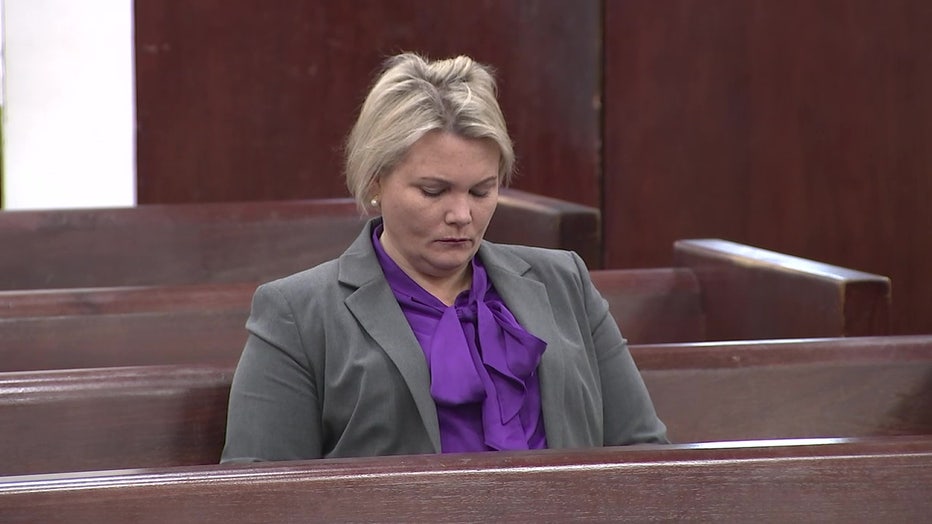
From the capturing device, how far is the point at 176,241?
3.24m

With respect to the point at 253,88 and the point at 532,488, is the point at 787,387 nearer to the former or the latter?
the point at 532,488

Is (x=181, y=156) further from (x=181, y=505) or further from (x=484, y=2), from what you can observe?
(x=181, y=505)

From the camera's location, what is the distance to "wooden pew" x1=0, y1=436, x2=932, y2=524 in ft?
3.59

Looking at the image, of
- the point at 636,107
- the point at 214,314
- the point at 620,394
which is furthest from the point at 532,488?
the point at 636,107

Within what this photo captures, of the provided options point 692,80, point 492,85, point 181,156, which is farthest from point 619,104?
point 492,85

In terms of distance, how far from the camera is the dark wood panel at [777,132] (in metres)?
3.35

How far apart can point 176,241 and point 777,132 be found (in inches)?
63.7

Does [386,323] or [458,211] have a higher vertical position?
[458,211]

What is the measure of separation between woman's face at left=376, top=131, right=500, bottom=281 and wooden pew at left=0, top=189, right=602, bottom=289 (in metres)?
1.39

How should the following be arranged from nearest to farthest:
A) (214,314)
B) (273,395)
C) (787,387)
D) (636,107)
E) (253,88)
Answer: (273,395)
(787,387)
(214,314)
(636,107)
(253,88)

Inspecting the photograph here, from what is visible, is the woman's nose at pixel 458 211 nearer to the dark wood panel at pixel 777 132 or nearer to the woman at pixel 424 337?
the woman at pixel 424 337

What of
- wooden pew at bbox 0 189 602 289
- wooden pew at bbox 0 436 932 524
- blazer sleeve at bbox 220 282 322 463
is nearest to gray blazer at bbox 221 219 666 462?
blazer sleeve at bbox 220 282 322 463

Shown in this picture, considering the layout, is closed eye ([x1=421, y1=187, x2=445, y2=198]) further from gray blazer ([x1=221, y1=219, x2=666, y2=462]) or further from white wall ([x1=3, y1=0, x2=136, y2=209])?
white wall ([x1=3, y1=0, x2=136, y2=209])

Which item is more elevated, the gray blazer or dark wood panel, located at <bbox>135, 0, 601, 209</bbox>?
dark wood panel, located at <bbox>135, 0, 601, 209</bbox>
